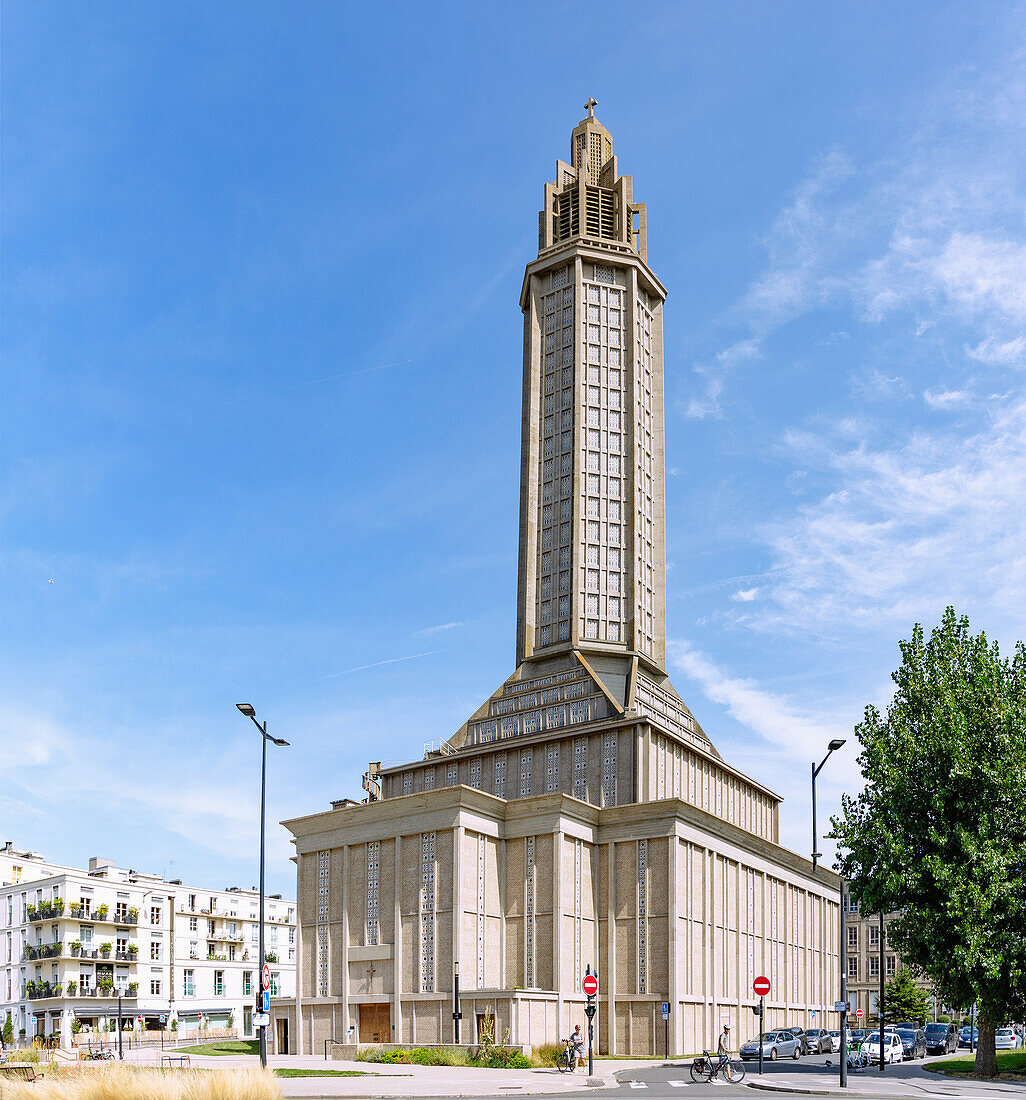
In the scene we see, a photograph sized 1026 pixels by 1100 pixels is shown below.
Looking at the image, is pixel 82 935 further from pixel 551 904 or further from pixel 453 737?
pixel 551 904

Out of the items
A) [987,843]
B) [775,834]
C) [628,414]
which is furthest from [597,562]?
[987,843]

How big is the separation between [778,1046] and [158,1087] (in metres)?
43.7

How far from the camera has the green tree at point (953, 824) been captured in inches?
1695

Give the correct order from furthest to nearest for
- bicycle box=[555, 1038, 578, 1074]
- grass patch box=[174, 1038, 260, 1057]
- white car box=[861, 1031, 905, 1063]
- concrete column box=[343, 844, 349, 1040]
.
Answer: concrete column box=[343, 844, 349, 1040] < grass patch box=[174, 1038, 260, 1057] < white car box=[861, 1031, 905, 1063] < bicycle box=[555, 1038, 578, 1074]

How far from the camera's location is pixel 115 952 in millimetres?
91500

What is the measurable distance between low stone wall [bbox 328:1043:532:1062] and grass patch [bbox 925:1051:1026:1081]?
18.0 m

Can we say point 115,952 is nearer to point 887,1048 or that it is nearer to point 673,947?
point 673,947

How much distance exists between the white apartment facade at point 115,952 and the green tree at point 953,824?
49.9 meters

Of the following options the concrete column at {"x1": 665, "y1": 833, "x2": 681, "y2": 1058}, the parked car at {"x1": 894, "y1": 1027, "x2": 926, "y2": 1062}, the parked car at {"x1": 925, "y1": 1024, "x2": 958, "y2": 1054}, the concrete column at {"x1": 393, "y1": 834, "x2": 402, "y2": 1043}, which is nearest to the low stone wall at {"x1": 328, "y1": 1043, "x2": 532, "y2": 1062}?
the concrete column at {"x1": 393, "y1": 834, "x2": 402, "y2": 1043}

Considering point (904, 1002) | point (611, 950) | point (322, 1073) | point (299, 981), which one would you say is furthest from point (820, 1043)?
point (904, 1002)

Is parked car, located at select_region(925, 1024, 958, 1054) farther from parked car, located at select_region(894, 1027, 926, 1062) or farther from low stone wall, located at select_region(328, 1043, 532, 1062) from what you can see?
low stone wall, located at select_region(328, 1043, 532, 1062)

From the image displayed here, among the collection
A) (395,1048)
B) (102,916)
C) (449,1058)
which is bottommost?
(395,1048)

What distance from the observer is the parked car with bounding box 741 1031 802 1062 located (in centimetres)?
5444

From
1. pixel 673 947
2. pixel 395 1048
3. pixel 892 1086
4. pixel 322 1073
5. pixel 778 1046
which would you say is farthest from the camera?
pixel 673 947
